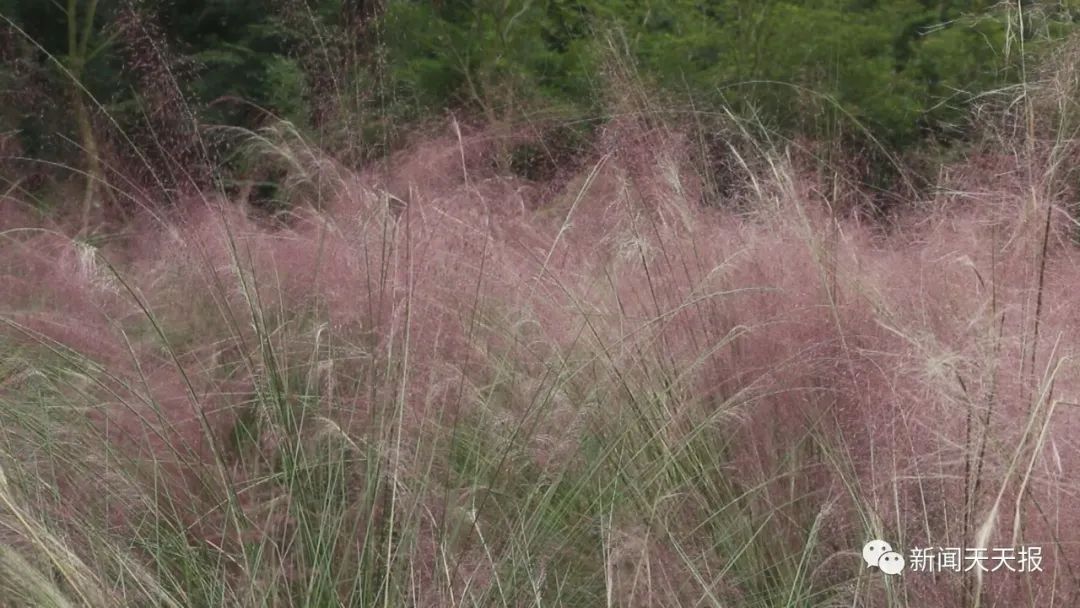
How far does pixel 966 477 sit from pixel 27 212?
404cm

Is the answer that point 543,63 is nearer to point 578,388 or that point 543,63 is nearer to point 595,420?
point 578,388

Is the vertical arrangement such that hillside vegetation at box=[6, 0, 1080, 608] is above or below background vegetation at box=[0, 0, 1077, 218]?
above

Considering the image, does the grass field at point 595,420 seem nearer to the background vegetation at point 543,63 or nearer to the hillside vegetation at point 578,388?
the hillside vegetation at point 578,388

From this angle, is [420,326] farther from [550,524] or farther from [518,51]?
[518,51]

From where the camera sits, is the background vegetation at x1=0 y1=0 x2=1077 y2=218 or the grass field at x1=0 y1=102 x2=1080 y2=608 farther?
the background vegetation at x1=0 y1=0 x2=1077 y2=218

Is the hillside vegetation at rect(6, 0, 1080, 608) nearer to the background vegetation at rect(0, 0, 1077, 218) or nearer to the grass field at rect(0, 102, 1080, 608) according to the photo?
the grass field at rect(0, 102, 1080, 608)

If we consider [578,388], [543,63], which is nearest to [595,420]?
[578,388]

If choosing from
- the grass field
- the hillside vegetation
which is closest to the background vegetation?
the hillside vegetation

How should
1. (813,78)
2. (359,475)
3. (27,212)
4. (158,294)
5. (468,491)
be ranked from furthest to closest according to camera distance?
1. (813,78)
2. (27,212)
3. (158,294)
4. (359,475)
5. (468,491)

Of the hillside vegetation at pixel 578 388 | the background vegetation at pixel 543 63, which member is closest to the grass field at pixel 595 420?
the hillside vegetation at pixel 578 388

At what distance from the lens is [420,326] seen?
2852mm

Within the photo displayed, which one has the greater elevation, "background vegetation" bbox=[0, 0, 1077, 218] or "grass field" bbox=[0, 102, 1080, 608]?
"grass field" bbox=[0, 102, 1080, 608]

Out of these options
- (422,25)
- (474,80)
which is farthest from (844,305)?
(422,25)

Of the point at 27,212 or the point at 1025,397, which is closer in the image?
the point at 1025,397
